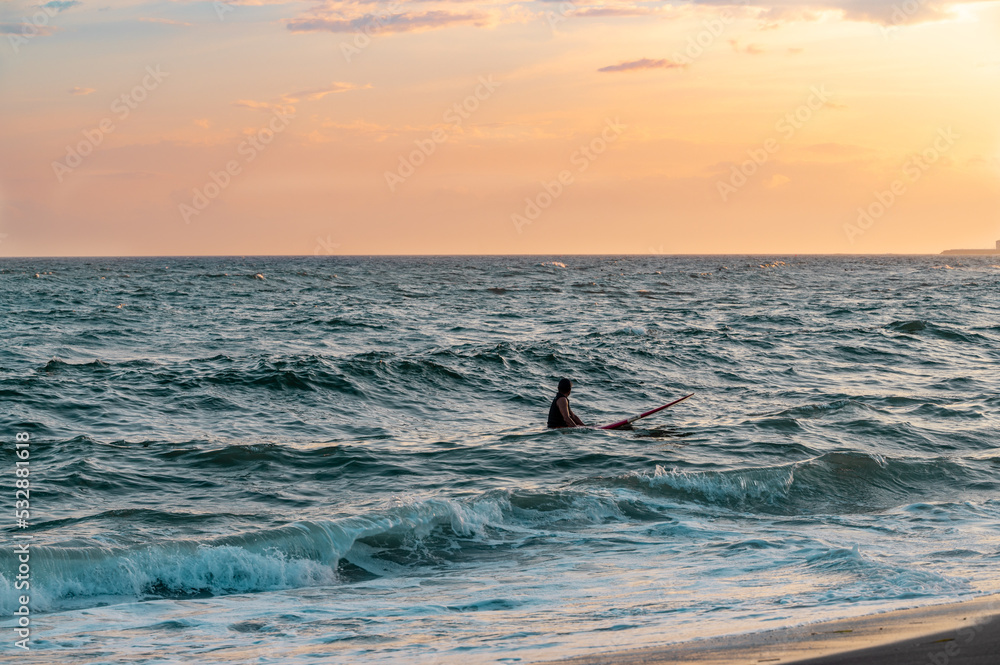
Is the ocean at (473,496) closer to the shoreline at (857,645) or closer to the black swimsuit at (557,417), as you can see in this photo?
the shoreline at (857,645)

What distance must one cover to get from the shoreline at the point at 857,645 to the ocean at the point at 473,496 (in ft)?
0.85

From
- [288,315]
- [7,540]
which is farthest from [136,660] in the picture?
[288,315]

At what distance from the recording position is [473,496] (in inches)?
385

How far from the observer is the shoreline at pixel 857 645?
15.5ft

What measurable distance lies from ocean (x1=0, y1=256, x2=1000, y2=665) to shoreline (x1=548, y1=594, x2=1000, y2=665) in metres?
0.26

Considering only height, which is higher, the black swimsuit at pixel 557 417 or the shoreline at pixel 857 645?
the black swimsuit at pixel 557 417

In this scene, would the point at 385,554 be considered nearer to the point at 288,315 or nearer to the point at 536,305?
the point at 288,315

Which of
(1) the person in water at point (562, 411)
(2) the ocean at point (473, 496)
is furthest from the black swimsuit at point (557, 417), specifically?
(2) the ocean at point (473, 496)

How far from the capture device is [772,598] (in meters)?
6.28

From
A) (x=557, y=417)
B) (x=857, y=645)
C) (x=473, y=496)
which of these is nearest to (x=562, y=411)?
(x=557, y=417)

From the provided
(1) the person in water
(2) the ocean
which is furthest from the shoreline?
(1) the person in water

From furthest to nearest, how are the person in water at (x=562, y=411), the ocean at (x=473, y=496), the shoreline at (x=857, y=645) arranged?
the person in water at (x=562, y=411) < the ocean at (x=473, y=496) < the shoreline at (x=857, y=645)

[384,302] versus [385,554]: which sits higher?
[384,302]

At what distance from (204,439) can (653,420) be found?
25.1 feet
